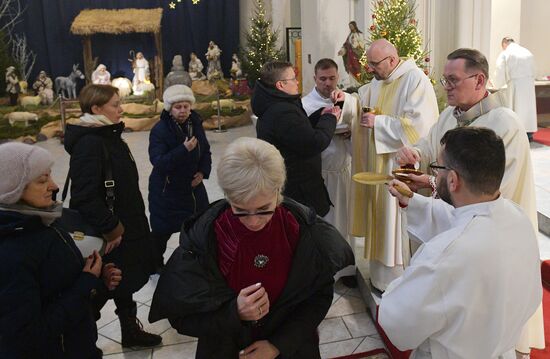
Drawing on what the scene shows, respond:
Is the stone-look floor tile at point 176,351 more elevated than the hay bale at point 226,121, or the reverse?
the hay bale at point 226,121

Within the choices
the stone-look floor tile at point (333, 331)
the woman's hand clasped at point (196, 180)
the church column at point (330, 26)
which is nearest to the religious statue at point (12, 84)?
the church column at point (330, 26)

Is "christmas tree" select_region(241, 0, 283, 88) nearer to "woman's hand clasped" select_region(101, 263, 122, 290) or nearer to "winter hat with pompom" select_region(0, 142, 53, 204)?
"woman's hand clasped" select_region(101, 263, 122, 290)

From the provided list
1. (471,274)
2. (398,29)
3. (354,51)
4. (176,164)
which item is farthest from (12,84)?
(471,274)

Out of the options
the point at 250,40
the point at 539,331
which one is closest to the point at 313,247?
the point at 539,331

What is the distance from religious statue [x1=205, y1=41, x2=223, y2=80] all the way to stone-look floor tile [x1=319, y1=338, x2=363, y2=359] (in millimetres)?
12562

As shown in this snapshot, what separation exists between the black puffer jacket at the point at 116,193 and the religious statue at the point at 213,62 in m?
12.6

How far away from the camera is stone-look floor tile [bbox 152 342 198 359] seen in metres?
3.35

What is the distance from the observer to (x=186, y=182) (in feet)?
13.4

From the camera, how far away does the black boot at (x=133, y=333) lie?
3.36 meters

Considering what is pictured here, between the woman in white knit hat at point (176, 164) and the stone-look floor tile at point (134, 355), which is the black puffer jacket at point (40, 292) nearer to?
the stone-look floor tile at point (134, 355)

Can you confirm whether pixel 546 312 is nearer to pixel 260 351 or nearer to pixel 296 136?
pixel 296 136

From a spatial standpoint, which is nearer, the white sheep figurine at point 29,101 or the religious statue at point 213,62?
the white sheep figurine at point 29,101

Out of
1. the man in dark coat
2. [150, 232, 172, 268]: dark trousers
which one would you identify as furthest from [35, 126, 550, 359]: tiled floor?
the man in dark coat

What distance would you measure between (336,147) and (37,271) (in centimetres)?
282
